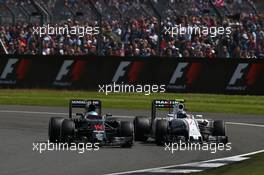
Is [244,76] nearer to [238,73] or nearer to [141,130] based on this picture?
[238,73]

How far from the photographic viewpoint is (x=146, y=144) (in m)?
16.1

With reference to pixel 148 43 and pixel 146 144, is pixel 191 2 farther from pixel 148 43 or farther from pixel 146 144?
pixel 146 144

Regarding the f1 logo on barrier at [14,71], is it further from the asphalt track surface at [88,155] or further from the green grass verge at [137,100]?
the asphalt track surface at [88,155]

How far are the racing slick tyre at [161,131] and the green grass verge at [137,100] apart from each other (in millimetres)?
10175

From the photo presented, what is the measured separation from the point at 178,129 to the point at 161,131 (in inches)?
15.0

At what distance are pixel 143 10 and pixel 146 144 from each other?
46.9 ft

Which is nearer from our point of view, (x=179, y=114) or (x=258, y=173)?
(x=258, y=173)

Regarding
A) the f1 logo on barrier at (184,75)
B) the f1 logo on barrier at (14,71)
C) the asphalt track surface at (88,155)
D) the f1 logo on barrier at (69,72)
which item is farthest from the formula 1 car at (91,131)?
the f1 logo on barrier at (14,71)

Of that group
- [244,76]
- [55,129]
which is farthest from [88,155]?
[244,76]

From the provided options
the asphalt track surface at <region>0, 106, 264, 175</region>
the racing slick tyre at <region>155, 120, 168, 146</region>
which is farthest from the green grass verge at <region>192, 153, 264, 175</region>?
the racing slick tyre at <region>155, 120, 168, 146</region>

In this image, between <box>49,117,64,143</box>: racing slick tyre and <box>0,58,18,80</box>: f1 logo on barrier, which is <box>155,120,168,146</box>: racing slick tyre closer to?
<box>49,117,64,143</box>: racing slick tyre

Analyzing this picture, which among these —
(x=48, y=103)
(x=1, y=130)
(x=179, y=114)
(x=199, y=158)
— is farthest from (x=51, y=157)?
(x=48, y=103)

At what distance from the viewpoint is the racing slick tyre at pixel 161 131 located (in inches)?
609

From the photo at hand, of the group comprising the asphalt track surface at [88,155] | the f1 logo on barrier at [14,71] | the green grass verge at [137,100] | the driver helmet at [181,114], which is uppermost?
the f1 logo on barrier at [14,71]
